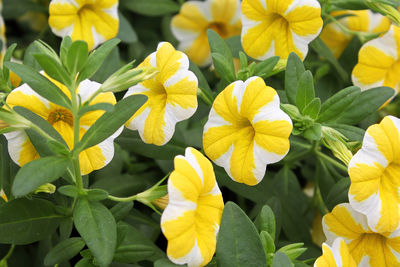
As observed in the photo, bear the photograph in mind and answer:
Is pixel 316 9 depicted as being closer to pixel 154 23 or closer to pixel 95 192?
pixel 95 192

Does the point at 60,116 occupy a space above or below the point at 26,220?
above

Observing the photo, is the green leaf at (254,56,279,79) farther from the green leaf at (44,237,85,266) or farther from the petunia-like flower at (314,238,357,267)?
the green leaf at (44,237,85,266)

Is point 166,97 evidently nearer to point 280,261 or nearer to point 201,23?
point 280,261

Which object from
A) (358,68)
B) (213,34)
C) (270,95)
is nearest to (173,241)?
(270,95)

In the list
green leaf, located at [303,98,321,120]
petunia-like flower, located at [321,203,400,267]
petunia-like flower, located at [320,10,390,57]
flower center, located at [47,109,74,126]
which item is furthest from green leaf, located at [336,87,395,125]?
flower center, located at [47,109,74,126]

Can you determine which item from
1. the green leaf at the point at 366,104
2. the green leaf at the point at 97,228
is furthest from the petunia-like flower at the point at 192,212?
the green leaf at the point at 366,104

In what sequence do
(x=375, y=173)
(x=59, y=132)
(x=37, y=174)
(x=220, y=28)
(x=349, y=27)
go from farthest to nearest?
(x=220, y=28) → (x=349, y=27) → (x=59, y=132) → (x=375, y=173) → (x=37, y=174)

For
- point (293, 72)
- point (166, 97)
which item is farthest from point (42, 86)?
point (293, 72)
